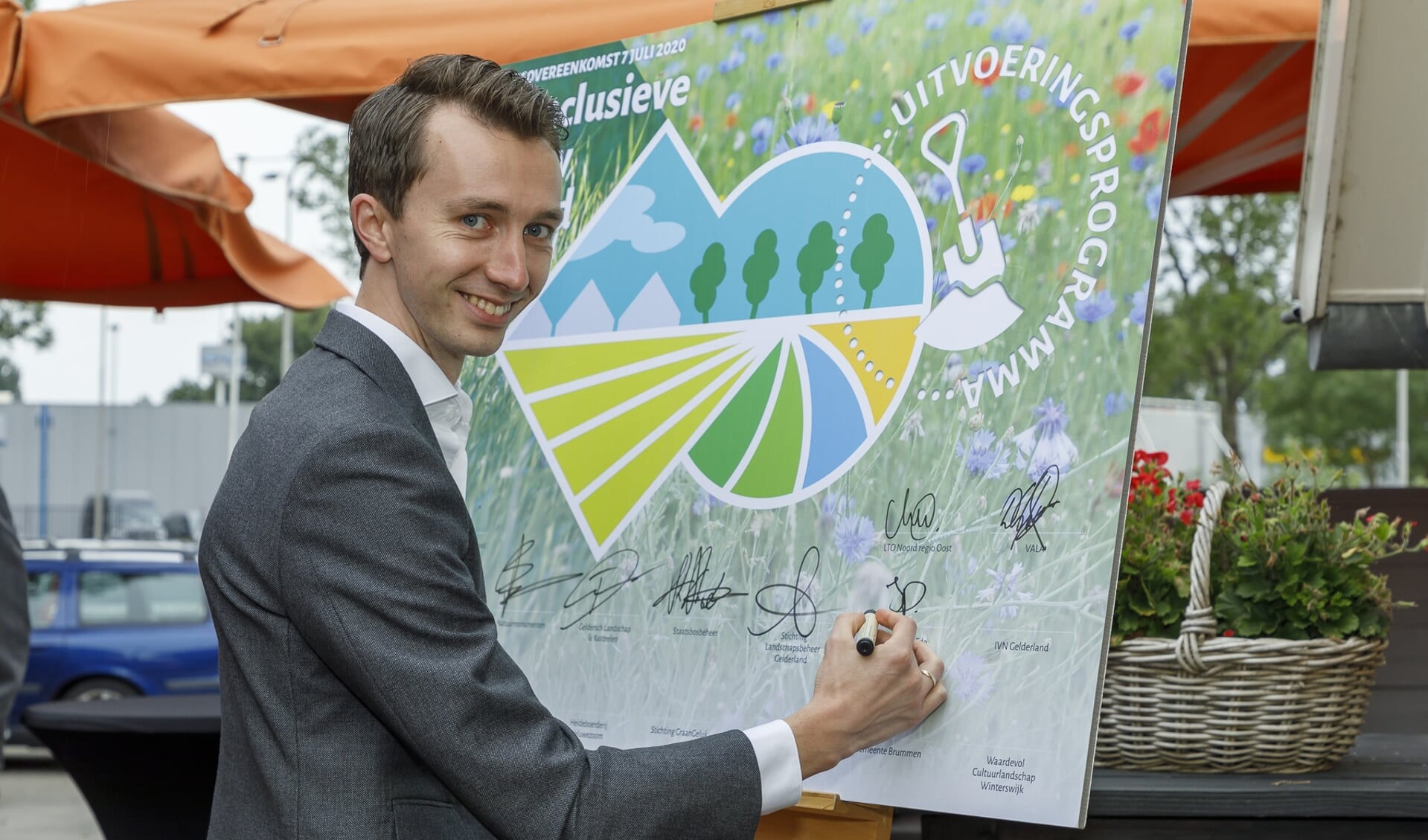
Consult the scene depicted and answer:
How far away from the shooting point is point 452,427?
169 centimetres

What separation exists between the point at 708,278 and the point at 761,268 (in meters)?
0.10

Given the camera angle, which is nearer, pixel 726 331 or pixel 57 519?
pixel 726 331

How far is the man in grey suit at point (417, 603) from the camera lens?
4.54 feet

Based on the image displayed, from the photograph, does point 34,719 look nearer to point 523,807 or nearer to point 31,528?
point 523,807

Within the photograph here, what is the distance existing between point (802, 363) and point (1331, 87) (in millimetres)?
1117

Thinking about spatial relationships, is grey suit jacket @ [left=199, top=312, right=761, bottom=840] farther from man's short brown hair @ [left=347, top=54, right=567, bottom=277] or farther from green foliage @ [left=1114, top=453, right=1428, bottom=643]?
green foliage @ [left=1114, top=453, right=1428, bottom=643]

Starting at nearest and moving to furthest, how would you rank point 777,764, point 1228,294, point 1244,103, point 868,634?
1. point 777,764
2. point 868,634
3. point 1244,103
4. point 1228,294

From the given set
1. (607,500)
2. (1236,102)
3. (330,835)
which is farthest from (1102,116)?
(1236,102)

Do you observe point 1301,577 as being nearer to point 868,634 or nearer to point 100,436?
point 868,634

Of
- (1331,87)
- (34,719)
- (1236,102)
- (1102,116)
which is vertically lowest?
(34,719)

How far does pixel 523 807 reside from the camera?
4.58 feet
